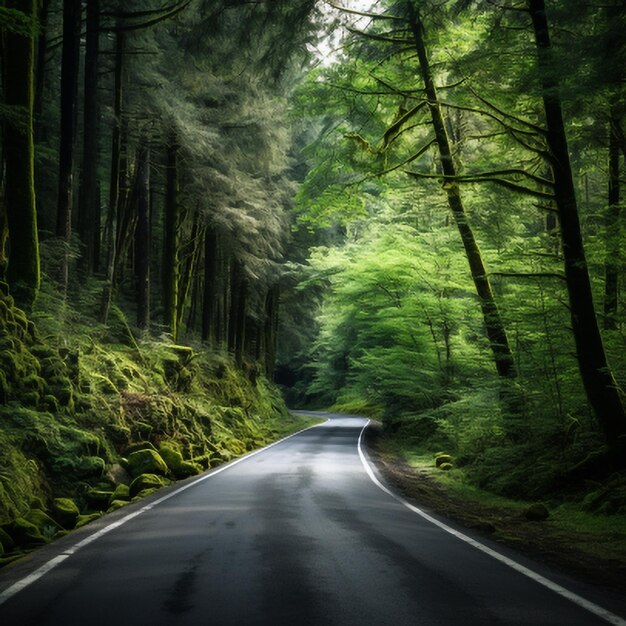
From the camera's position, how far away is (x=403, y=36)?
13.4 m

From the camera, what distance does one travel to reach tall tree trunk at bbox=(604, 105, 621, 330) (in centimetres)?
1035

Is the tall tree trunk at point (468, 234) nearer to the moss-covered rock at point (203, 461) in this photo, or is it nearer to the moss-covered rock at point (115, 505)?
the moss-covered rock at point (203, 461)

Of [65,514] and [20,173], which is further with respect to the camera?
[20,173]

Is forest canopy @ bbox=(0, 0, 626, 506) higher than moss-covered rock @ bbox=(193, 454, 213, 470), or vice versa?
forest canopy @ bbox=(0, 0, 626, 506)

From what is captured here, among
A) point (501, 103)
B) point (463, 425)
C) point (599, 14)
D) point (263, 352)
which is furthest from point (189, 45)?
point (263, 352)

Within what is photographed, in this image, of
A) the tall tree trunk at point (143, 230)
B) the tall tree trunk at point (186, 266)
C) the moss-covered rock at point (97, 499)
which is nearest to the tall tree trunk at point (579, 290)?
the moss-covered rock at point (97, 499)

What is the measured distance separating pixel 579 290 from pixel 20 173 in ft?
35.8

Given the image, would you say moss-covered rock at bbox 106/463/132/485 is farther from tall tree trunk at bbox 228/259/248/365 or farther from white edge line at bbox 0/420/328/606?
tall tree trunk at bbox 228/259/248/365

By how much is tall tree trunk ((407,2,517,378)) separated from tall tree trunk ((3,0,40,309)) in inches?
318

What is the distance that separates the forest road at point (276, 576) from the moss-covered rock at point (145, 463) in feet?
9.65

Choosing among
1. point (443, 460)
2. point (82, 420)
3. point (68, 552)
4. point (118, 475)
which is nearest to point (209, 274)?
point (443, 460)

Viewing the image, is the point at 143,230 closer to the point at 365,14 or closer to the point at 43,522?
the point at 365,14

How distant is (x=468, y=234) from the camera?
45.6ft

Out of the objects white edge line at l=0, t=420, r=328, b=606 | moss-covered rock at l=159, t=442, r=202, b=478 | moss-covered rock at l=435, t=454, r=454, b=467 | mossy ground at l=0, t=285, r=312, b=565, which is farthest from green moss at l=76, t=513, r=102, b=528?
moss-covered rock at l=435, t=454, r=454, b=467
